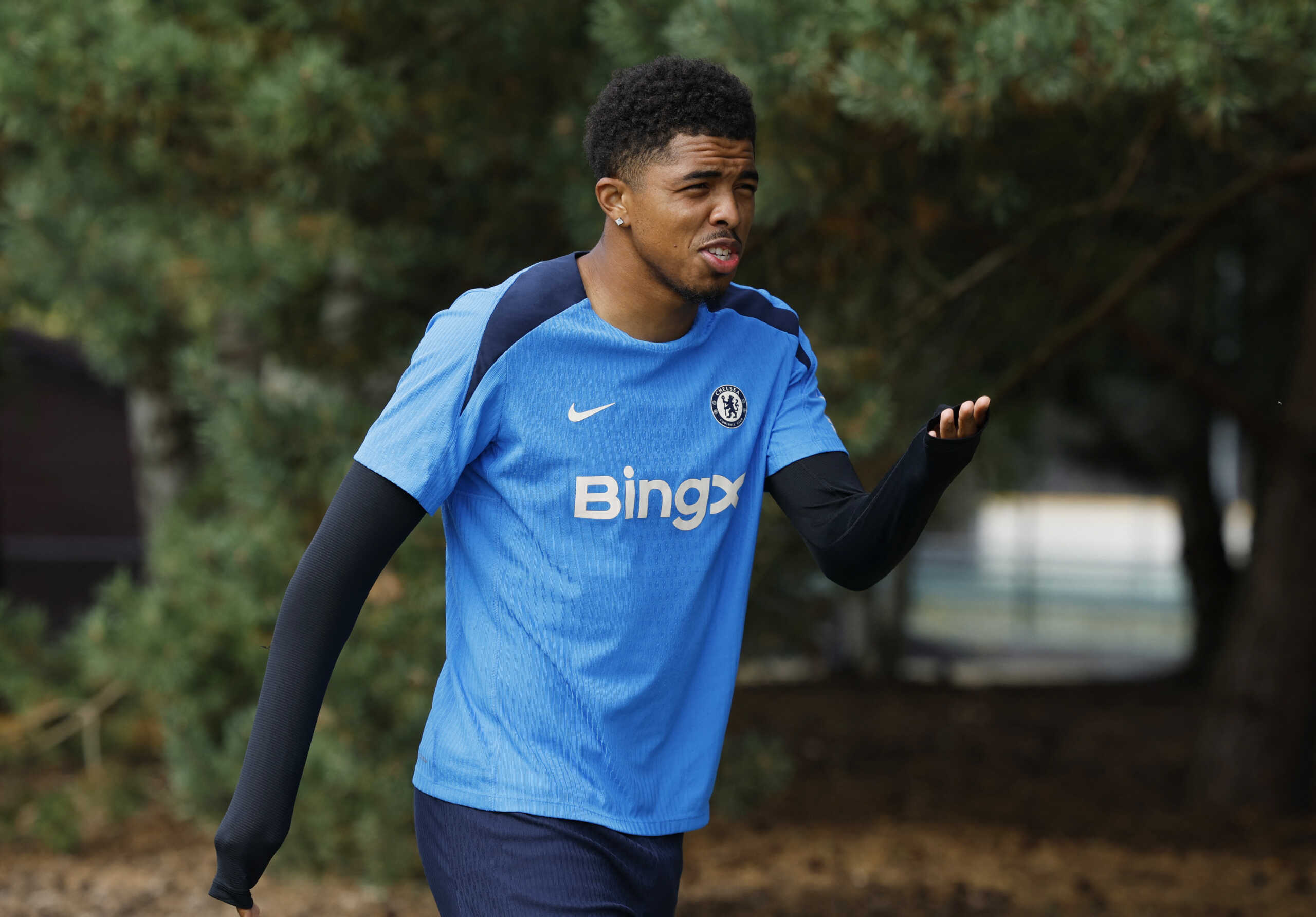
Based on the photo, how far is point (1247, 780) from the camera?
6.56 meters

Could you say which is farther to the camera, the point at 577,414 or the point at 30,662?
the point at 30,662

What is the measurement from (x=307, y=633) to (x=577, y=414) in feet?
1.46

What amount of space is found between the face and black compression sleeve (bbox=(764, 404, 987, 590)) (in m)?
0.32

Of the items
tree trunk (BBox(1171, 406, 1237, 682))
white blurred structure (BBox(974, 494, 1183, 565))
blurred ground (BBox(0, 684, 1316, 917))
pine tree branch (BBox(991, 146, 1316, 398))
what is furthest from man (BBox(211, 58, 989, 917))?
white blurred structure (BBox(974, 494, 1183, 565))

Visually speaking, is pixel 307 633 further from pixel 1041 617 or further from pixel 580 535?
pixel 1041 617

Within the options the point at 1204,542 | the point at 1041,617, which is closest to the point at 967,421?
the point at 1204,542

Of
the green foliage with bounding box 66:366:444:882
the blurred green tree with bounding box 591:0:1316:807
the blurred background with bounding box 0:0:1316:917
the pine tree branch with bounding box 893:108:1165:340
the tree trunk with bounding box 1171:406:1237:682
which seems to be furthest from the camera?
the tree trunk with bounding box 1171:406:1237:682

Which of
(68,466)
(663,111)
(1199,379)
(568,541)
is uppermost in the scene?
(663,111)

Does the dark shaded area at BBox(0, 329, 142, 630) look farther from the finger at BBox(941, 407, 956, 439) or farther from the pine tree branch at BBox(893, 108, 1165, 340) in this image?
the finger at BBox(941, 407, 956, 439)

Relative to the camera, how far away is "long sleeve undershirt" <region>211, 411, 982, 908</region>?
174 centimetres

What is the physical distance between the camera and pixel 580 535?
6.06 feet

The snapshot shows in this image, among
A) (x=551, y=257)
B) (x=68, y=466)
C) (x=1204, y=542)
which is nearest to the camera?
(x=551, y=257)

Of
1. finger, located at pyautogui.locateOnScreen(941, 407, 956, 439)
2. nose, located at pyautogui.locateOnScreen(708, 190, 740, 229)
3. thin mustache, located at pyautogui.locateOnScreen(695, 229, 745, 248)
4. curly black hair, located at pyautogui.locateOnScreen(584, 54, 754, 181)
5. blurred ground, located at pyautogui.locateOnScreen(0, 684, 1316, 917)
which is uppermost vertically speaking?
curly black hair, located at pyautogui.locateOnScreen(584, 54, 754, 181)

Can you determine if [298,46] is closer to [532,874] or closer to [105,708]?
[532,874]
